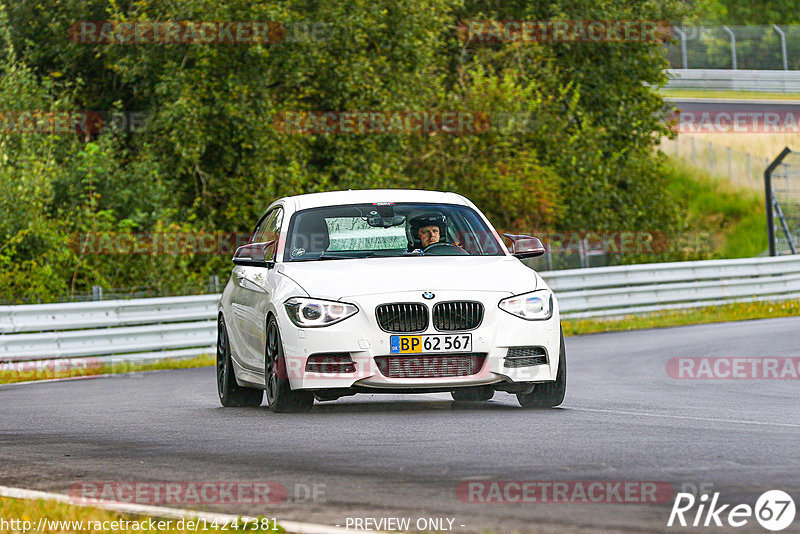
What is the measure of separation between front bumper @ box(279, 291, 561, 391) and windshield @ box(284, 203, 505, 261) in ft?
3.44

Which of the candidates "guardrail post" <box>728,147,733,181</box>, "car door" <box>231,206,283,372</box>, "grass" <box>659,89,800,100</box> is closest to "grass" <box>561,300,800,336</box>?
"car door" <box>231,206,283,372</box>

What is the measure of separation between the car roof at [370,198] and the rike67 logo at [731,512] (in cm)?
560

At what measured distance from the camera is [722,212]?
51.5m

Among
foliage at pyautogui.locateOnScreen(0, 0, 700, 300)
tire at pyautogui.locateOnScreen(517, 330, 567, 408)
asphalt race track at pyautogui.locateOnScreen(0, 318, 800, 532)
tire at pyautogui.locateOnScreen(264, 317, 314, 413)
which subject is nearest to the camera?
asphalt race track at pyautogui.locateOnScreen(0, 318, 800, 532)

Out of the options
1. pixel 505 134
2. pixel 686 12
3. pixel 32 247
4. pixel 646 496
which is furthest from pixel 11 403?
pixel 686 12

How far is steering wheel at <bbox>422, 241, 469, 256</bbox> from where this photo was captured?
11172mm

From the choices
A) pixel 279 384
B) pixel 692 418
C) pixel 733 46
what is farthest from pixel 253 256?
pixel 733 46

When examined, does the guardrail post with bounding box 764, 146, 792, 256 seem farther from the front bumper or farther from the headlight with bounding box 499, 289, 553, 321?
the front bumper

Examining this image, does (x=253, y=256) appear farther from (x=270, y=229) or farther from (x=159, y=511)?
(x=159, y=511)

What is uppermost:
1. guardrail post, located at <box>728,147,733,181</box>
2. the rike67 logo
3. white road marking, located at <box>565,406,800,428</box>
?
the rike67 logo

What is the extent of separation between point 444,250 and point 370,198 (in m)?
0.82

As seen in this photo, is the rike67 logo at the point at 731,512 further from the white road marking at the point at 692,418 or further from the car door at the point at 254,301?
the car door at the point at 254,301

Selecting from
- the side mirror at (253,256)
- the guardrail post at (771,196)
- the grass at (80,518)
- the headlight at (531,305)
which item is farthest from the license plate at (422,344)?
the guardrail post at (771,196)

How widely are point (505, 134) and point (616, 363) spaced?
19278mm
